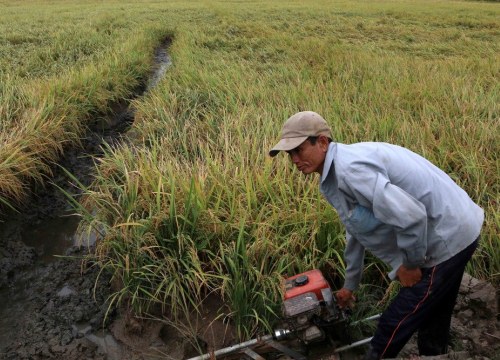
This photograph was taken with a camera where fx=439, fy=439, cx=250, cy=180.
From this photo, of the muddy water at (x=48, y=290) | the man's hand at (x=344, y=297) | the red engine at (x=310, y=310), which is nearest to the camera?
the red engine at (x=310, y=310)

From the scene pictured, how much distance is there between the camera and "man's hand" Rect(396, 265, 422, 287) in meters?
1.88

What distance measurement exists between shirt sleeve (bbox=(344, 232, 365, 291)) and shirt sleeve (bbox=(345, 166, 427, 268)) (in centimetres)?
46

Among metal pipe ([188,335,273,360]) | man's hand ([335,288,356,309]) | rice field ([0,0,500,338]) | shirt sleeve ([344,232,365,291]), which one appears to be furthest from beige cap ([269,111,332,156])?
metal pipe ([188,335,273,360])

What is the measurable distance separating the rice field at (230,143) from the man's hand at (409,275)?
0.84 metres

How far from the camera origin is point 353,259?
225 centimetres

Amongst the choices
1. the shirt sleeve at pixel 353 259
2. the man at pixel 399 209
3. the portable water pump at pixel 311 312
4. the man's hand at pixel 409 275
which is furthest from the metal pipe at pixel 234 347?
the man's hand at pixel 409 275

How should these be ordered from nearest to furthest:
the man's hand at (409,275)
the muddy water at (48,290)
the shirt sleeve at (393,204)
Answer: the shirt sleeve at (393,204) < the man's hand at (409,275) < the muddy water at (48,290)

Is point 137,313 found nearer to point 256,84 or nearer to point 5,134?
point 5,134

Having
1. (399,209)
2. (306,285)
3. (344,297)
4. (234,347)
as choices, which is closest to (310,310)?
(306,285)

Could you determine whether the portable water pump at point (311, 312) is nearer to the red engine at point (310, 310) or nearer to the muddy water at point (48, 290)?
the red engine at point (310, 310)

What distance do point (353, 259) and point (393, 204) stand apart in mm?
703

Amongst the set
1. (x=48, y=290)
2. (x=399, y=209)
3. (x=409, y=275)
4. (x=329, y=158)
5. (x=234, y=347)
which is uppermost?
(x=329, y=158)

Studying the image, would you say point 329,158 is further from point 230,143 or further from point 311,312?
point 230,143

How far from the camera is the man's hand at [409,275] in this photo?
188 centimetres
